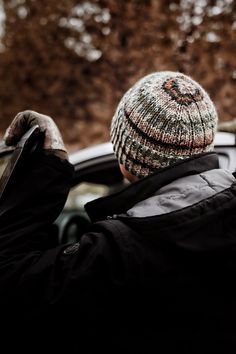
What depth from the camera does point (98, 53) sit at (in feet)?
22.1

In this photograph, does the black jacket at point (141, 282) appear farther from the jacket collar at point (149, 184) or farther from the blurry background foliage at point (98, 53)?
the blurry background foliage at point (98, 53)

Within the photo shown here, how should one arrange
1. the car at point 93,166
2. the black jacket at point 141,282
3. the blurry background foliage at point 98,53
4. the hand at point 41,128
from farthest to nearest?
1. the blurry background foliage at point 98,53
2. the car at point 93,166
3. the hand at point 41,128
4. the black jacket at point 141,282

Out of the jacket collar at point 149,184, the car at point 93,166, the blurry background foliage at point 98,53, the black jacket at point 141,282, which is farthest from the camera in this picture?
the blurry background foliage at point 98,53

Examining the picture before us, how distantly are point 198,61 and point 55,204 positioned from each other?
5102 millimetres

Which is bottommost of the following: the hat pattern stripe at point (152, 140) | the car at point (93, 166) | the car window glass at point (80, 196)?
the car window glass at point (80, 196)

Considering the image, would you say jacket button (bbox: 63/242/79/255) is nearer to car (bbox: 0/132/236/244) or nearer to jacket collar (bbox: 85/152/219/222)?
jacket collar (bbox: 85/152/219/222)

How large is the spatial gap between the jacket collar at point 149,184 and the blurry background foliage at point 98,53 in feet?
16.2

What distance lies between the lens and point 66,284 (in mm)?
1094

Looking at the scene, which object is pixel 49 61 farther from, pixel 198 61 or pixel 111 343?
pixel 111 343

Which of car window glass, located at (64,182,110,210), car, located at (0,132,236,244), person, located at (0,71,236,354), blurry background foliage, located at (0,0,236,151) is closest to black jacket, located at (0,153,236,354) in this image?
Result: person, located at (0,71,236,354)

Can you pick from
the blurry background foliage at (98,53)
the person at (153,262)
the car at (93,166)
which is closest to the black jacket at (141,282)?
the person at (153,262)

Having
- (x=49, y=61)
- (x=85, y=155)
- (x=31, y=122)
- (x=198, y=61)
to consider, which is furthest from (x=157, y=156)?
(x=49, y=61)

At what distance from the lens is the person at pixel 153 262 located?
108cm

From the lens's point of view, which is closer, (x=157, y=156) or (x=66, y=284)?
(x=66, y=284)
